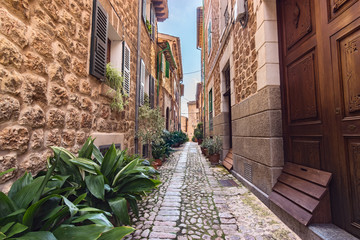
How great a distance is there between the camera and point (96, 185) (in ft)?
4.87

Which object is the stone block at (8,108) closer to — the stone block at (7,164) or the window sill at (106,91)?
the stone block at (7,164)

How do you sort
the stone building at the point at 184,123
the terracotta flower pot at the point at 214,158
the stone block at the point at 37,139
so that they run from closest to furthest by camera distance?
the stone block at the point at 37,139
the terracotta flower pot at the point at 214,158
the stone building at the point at 184,123

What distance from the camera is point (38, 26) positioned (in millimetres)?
1610

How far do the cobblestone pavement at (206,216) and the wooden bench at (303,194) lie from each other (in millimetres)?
227

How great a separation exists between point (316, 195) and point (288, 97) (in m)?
1.24

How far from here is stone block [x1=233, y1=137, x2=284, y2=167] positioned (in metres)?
2.43

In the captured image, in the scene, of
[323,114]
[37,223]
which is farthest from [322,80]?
[37,223]

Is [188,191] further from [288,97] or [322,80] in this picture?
[322,80]

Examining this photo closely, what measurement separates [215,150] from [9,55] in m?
5.23

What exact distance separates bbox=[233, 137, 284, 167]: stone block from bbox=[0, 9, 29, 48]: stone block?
2.87 metres

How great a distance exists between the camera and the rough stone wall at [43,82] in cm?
132

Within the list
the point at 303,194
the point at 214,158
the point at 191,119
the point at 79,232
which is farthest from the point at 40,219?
the point at 191,119

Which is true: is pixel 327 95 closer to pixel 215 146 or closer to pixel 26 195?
pixel 26 195

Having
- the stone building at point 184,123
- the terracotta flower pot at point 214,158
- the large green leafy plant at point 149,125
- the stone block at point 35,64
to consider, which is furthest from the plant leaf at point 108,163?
the stone building at point 184,123
